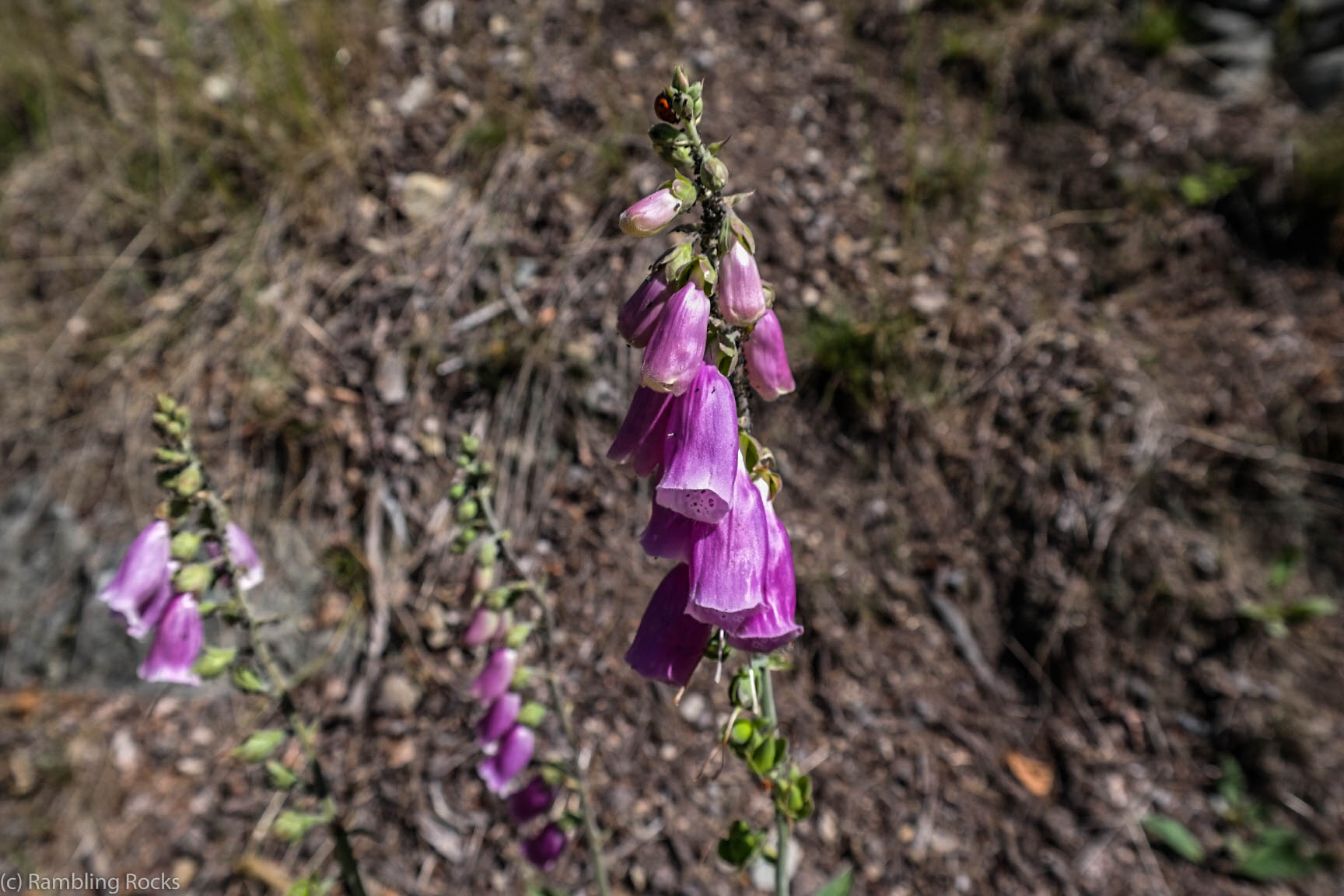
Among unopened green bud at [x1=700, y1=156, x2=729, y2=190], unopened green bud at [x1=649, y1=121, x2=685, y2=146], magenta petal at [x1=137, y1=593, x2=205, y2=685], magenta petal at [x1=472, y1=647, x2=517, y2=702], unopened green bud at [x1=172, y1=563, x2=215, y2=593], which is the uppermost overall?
unopened green bud at [x1=649, y1=121, x2=685, y2=146]

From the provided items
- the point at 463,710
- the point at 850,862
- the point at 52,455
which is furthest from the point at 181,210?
the point at 850,862

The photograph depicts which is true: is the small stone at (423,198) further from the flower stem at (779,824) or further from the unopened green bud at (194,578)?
the flower stem at (779,824)

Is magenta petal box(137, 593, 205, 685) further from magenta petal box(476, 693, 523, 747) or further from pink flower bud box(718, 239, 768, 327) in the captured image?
pink flower bud box(718, 239, 768, 327)

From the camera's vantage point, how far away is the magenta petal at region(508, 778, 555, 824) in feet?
6.90

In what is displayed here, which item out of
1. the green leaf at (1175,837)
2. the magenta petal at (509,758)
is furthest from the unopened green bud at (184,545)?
the green leaf at (1175,837)

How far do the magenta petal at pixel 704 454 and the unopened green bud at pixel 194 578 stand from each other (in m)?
1.07

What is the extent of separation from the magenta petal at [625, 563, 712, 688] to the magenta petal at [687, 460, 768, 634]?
97mm

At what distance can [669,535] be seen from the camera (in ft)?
3.95

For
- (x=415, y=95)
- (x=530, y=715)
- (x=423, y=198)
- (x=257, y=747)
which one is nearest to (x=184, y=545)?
(x=257, y=747)

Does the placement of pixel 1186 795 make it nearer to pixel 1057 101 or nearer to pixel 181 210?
pixel 1057 101

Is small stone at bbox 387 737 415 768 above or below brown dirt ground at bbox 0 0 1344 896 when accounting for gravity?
below

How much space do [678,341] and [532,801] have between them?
59.9 inches

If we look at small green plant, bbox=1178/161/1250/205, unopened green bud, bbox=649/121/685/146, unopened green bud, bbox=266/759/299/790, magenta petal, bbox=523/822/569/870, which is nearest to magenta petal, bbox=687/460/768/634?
unopened green bud, bbox=649/121/685/146

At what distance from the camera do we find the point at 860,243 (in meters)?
3.36
